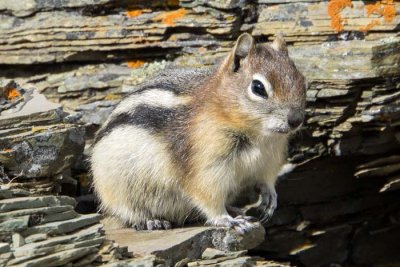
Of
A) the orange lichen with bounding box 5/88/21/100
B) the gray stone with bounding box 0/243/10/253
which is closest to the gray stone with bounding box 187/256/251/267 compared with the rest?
the gray stone with bounding box 0/243/10/253

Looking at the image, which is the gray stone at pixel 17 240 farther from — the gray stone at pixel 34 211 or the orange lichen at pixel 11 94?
the orange lichen at pixel 11 94

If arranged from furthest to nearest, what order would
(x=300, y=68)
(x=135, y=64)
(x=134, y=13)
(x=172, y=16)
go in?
1. (x=135, y=64)
2. (x=134, y=13)
3. (x=172, y=16)
4. (x=300, y=68)

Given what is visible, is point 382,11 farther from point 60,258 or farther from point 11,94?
point 60,258

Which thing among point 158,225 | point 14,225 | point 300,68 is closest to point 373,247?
point 300,68

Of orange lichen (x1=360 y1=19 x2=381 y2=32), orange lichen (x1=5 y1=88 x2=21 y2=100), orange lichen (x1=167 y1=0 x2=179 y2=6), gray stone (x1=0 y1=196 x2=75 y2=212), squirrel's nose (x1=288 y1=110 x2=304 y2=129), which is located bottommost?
gray stone (x1=0 y1=196 x2=75 y2=212)

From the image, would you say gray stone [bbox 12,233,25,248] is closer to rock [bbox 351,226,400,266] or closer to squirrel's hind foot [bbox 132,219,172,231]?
squirrel's hind foot [bbox 132,219,172,231]

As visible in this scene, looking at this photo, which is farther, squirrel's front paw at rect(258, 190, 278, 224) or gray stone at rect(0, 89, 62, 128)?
squirrel's front paw at rect(258, 190, 278, 224)

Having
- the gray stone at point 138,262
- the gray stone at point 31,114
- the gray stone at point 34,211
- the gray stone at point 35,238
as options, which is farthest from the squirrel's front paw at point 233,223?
the gray stone at point 35,238
